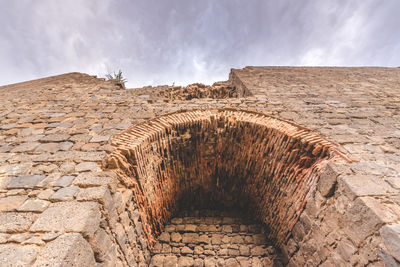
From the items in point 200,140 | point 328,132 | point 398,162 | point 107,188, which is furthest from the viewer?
point 200,140

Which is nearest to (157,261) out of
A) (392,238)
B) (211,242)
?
(211,242)

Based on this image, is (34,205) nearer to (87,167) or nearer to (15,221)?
(15,221)

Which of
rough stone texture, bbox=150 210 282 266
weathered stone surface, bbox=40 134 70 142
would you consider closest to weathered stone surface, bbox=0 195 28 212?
weathered stone surface, bbox=40 134 70 142

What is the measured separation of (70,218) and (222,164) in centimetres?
208

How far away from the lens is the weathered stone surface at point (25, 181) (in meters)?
1.79

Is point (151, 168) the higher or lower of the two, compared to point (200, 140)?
lower

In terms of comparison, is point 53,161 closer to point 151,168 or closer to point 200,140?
point 151,168

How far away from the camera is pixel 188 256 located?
262 centimetres

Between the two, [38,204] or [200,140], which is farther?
[200,140]

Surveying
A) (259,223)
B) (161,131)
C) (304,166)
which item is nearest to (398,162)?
(304,166)

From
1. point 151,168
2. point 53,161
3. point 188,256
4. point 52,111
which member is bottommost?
point 188,256

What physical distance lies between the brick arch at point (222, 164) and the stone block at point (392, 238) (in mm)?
716

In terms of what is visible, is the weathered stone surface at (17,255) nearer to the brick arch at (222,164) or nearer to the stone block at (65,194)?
the stone block at (65,194)

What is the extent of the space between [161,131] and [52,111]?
2189 mm
